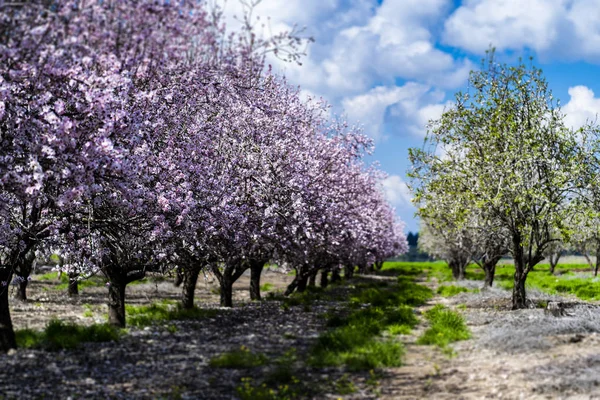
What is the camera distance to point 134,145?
14.9 metres

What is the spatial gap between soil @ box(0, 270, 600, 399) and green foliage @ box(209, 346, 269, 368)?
29cm

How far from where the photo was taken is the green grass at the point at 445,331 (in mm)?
18859

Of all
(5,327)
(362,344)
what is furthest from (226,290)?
(5,327)

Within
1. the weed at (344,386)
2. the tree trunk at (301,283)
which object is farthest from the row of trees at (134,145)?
the tree trunk at (301,283)

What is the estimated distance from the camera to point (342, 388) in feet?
43.2

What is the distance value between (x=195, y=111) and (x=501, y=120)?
14.8 meters

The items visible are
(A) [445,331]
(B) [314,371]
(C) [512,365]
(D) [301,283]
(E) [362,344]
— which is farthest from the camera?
(D) [301,283]

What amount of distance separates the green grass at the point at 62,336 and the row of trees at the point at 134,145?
0.87 metres

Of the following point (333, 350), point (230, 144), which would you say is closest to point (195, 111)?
point (230, 144)

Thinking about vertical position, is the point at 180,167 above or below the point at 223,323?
above

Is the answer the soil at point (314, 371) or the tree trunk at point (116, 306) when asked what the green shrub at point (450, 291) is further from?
the tree trunk at point (116, 306)

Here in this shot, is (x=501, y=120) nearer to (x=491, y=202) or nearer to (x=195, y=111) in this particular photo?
(x=491, y=202)

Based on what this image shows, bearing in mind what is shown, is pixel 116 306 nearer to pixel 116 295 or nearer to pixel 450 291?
pixel 116 295

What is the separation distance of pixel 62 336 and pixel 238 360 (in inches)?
210
